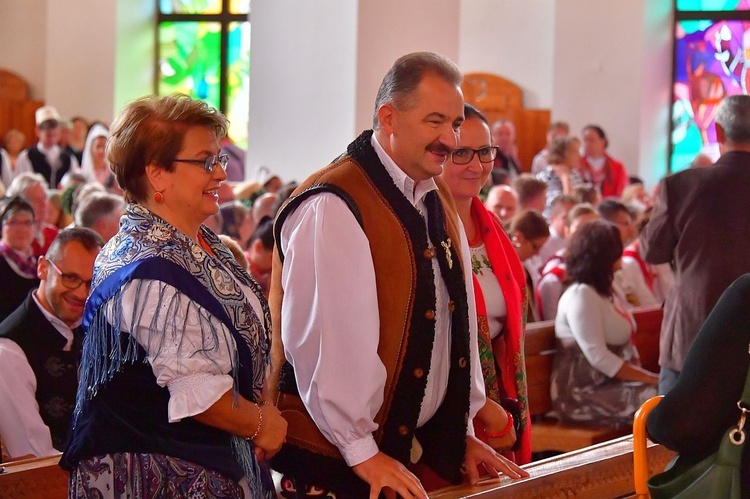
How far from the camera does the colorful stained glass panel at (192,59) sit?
1573 centimetres

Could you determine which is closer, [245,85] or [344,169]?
[344,169]

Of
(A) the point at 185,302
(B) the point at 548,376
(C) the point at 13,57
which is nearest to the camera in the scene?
(A) the point at 185,302

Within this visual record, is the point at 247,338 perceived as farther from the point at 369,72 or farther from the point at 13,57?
the point at 13,57

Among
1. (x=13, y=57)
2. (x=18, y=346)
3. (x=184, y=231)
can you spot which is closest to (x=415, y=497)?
(x=184, y=231)

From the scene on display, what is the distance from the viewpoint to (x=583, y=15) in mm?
13086

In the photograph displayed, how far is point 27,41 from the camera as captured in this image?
14.8m

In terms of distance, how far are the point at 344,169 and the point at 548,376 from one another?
3.12 meters

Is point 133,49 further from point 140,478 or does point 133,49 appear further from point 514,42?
point 140,478

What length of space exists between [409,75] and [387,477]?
2.78 feet

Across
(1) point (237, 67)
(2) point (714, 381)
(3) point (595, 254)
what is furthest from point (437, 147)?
(1) point (237, 67)

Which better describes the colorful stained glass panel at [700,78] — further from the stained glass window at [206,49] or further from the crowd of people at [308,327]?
the crowd of people at [308,327]

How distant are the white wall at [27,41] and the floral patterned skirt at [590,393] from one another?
35.9 feet

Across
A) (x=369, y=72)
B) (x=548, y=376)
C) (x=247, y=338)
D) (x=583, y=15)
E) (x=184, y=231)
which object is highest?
(x=583, y=15)

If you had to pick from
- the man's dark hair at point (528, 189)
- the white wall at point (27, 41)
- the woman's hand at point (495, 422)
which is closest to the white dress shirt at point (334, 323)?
the woman's hand at point (495, 422)
